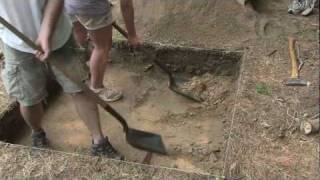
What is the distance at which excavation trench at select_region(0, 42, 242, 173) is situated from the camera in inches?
157

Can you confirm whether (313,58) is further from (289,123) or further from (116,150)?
(116,150)

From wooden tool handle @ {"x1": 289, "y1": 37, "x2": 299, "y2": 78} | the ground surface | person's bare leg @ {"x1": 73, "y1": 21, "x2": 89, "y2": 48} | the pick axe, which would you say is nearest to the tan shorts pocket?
the ground surface

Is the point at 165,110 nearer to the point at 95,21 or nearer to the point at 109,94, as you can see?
the point at 109,94

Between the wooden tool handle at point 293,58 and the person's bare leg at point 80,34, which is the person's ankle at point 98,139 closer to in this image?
the person's bare leg at point 80,34

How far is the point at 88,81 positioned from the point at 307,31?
7.29ft

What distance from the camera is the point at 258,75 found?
427 centimetres

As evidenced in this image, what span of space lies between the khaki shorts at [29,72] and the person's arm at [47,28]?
0.13 m

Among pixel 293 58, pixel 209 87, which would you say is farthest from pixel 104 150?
Answer: pixel 293 58

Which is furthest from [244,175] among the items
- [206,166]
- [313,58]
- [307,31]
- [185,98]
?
[307,31]

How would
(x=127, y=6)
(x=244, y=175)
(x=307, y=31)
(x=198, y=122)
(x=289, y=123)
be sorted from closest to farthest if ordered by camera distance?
(x=244, y=175) → (x=289, y=123) → (x=127, y=6) → (x=198, y=122) → (x=307, y=31)

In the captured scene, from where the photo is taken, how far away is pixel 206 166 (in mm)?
3770

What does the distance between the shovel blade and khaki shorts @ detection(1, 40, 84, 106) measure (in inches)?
30.0

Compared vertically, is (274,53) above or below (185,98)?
above

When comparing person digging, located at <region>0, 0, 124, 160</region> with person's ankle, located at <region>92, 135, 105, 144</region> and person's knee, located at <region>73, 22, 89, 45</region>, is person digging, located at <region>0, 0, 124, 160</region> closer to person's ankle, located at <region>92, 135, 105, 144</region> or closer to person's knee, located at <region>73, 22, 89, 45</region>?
person's ankle, located at <region>92, 135, 105, 144</region>
